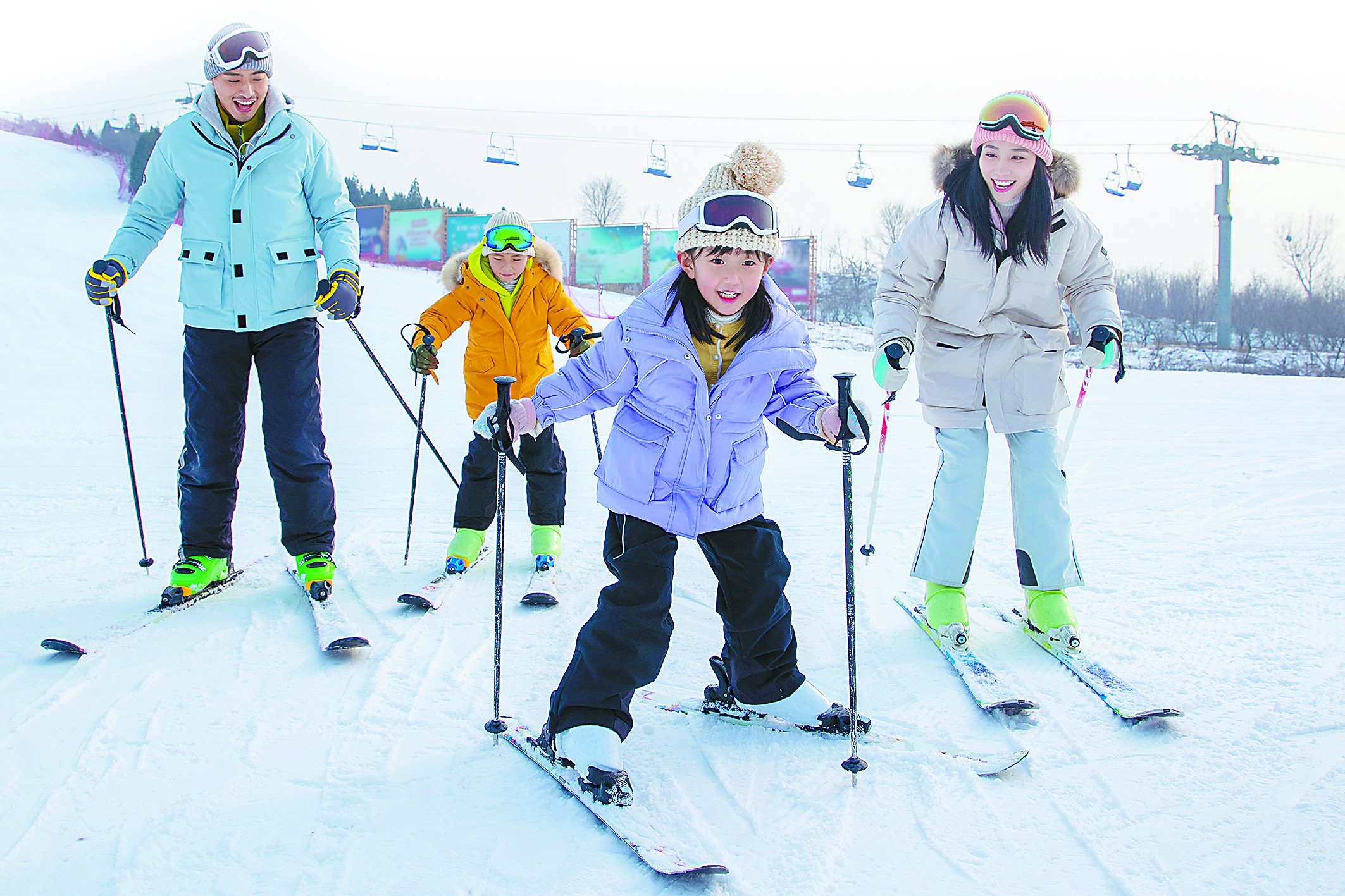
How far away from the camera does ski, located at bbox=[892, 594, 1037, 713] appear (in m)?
2.37

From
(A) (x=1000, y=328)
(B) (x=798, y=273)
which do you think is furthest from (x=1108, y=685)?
(B) (x=798, y=273)

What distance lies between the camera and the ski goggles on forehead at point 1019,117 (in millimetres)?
2783

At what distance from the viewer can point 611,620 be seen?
81.7 inches

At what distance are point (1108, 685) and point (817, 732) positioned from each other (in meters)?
0.88

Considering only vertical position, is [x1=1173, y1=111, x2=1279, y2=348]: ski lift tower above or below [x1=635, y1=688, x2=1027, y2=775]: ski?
above

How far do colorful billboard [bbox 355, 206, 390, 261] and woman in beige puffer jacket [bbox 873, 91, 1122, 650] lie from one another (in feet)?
106

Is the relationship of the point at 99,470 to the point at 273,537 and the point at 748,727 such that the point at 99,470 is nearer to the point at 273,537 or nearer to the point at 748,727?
the point at 273,537

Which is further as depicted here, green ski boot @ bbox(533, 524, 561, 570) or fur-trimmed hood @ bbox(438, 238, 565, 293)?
fur-trimmed hood @ bbox(438, 238, 565, 293)

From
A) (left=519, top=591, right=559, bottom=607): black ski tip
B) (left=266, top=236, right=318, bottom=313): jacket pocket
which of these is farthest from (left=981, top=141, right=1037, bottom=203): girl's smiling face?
(left=266, top=236, right=318, bottom=313): jacket pocket

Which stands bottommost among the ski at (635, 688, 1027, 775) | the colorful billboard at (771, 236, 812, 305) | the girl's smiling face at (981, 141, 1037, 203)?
the ski at (635, 688, 1027, 775)

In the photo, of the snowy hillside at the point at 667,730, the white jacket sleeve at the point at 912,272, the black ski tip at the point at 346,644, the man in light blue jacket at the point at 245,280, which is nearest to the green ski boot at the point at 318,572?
the man in light blue jacket at the point at 245,280

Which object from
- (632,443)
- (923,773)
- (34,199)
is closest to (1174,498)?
(923,773)

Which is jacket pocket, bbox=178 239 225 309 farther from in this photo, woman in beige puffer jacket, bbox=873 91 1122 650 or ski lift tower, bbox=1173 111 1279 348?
ski lift tower, bbox=1173 111 1279 348

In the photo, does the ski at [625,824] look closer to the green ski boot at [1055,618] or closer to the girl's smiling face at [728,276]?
the girl's smiling face at [728,276]
